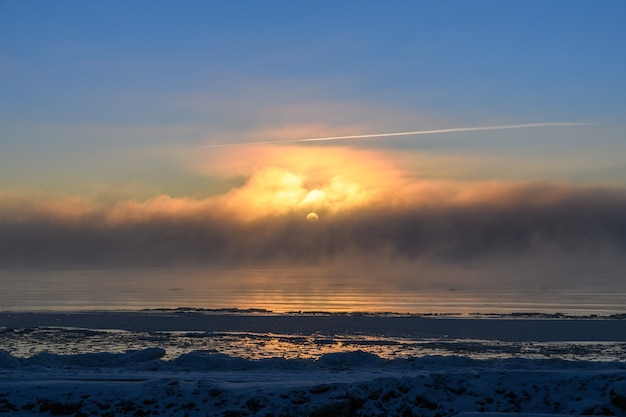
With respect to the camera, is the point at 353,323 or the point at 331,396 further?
the point at 353,323

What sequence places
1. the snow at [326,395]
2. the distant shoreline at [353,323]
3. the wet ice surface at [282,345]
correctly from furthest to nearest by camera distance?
the distant shoreline at [353,323]
the wet ice surface at [282,345]
the snow at [326,395]

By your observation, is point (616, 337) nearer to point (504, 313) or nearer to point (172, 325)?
point (504, 313)

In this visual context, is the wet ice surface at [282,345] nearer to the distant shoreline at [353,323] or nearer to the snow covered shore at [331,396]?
the distant shoreline at [353,323]

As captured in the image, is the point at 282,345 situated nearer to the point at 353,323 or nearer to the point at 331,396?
the point at 353,323

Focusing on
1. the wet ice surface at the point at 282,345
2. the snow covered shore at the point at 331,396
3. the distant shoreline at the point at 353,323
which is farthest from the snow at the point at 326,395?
the distant shoreline at the point at 353,323

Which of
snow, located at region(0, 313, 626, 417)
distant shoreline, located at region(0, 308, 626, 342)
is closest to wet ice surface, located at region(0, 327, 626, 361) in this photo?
distant shoreline, located at region(0, 308, 626, 342)

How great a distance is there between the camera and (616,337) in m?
27.5

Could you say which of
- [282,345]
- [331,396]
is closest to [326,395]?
[331,396]

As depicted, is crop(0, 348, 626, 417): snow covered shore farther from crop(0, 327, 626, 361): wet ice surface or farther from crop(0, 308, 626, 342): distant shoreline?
crop(0, 308, 626, 342): distant shoreline

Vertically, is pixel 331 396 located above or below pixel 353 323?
below

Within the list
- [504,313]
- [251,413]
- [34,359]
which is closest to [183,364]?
[34,359]

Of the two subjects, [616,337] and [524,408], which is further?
[616,337]

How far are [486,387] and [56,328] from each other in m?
23.5

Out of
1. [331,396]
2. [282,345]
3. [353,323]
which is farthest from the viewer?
[353,323]
